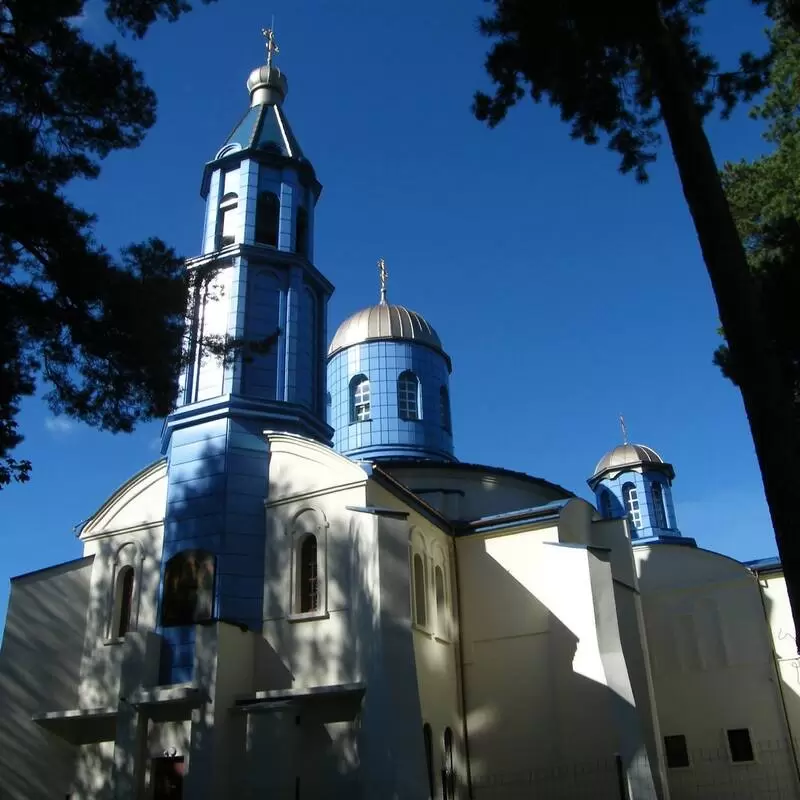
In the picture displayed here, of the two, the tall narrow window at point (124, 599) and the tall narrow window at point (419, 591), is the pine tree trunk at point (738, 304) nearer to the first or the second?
the tall narrow window at point (419, 591)

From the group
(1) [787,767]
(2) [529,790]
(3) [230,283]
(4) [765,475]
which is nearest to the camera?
(4) [765,475]

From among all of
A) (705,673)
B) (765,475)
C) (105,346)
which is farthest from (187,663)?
(705,673)

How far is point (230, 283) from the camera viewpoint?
17328mm

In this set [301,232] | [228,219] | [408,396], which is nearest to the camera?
[228,219]

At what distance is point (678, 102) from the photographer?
9.34 metres

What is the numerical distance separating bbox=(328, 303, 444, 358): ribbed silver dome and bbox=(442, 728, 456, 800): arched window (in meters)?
12.5

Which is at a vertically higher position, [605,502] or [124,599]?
[605,502]

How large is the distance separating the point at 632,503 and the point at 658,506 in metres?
0.87

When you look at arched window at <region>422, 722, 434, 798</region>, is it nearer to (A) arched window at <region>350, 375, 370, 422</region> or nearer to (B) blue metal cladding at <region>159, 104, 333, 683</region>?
(B) blue metal cladding at <region>159, 104, 333, 683</region>

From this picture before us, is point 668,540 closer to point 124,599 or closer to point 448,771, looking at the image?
point 448,771

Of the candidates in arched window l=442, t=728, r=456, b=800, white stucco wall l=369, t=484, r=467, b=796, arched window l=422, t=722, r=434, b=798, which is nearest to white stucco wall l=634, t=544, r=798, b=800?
white stucco wall l=369, t=484, r=467, b=796

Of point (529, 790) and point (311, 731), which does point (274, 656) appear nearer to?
point (311, 731)

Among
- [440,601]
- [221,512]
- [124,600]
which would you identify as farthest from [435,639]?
[124,600]

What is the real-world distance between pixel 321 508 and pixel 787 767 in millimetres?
13163
